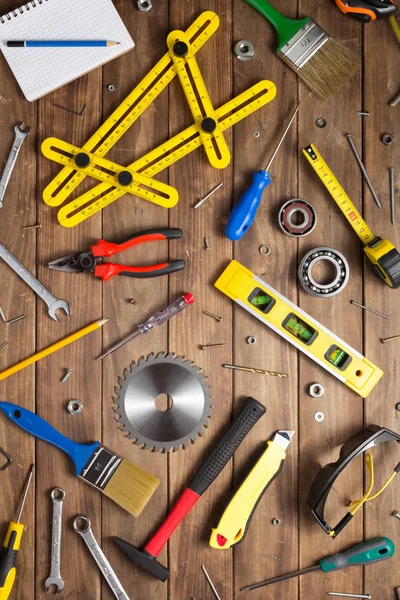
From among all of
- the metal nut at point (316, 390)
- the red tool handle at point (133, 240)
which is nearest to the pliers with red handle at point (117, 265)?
the red tool handle at point (133, 240)

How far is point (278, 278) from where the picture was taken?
5.63 ft

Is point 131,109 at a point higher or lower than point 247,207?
higher

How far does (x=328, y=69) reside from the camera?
1.69m

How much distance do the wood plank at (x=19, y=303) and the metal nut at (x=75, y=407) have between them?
10 cm

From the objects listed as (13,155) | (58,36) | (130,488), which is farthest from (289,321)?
(58,36)

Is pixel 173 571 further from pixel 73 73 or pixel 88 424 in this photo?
pixel 73 73

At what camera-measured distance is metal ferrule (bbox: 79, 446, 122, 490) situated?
5.44 feet

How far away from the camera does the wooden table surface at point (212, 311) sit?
5.55 ft

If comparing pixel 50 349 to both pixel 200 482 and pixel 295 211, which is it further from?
pixel 295 211

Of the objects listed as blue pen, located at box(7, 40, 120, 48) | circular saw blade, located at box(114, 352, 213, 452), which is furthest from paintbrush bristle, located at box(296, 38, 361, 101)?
circular saw blade, located at box(114, 352, 213, 452)

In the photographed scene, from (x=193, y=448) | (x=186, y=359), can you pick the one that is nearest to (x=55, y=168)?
(x=186, y=359)

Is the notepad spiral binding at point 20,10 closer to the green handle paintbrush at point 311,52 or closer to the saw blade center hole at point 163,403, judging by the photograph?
the green handle paintbrush at point 311,52

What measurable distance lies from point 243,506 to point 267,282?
0.56 m

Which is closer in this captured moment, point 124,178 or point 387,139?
point 124,178
